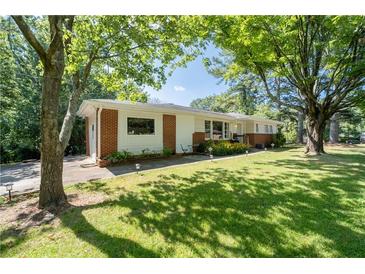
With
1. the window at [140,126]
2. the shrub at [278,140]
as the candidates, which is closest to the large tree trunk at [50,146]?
the window at [140,126]

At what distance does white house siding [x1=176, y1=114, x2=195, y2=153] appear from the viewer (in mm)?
13258

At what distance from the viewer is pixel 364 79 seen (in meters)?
11.6

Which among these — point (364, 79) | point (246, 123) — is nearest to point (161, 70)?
point (364, 79)

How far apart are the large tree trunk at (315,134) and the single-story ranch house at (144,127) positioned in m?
5.87

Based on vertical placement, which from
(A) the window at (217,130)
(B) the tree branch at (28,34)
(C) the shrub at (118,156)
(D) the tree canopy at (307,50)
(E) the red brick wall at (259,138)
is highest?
(D) the tree canopy at (307,50)

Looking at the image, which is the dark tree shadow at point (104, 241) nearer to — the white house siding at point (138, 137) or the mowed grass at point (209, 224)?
the mowed grass at point (209, 224)

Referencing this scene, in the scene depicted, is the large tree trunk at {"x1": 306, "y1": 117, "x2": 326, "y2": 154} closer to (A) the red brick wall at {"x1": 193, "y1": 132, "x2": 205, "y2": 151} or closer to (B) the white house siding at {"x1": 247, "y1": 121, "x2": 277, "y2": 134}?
(A) the red brick wall at {"x1": 193, "y1": 132, "x2": 205, "y2": 151}

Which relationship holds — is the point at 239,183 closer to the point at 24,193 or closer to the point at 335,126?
the point at 24,193

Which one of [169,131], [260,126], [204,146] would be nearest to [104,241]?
[169,131]

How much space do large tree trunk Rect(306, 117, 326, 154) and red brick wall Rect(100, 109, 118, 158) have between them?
11.8 metres

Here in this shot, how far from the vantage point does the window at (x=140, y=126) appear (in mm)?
11055

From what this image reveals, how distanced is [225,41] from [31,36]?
336 inches

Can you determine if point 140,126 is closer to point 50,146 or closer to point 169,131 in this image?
point 169,131
